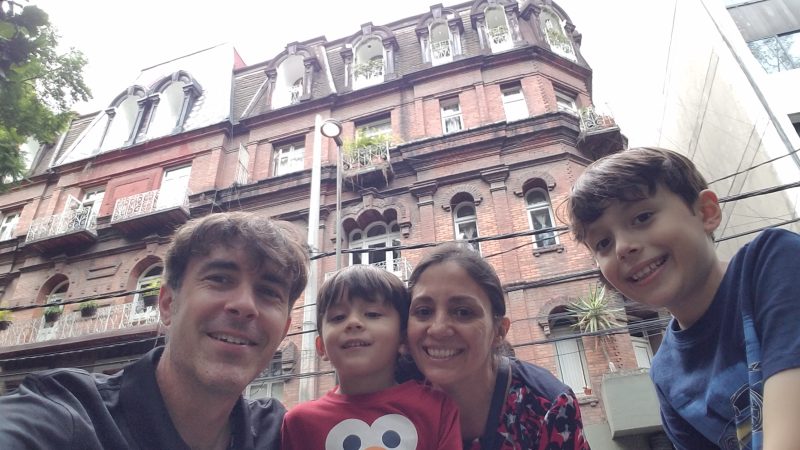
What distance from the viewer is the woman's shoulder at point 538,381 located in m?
2.50

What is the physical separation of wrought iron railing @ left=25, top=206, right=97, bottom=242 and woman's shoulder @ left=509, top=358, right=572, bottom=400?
17662 mm

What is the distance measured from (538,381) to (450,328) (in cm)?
65

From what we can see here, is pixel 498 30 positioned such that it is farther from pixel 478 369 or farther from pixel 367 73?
pixel 478 369

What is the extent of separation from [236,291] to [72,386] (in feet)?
2.39

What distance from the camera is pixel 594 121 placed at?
42.9 feet

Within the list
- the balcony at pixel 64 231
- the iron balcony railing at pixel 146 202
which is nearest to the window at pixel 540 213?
the iron balcony railing at pixel 146 202

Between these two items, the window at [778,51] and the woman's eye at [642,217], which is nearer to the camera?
the woman's eye at [642,217]

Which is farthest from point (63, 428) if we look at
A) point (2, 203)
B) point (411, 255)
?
point (2, 203)

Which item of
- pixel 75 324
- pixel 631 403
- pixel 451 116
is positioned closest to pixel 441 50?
pixel 451 116

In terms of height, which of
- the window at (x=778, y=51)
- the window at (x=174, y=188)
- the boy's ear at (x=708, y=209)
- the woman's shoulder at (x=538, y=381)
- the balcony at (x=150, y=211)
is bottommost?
the woman's shoulder at (x=538, y=381)

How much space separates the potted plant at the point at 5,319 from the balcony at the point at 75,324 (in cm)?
14

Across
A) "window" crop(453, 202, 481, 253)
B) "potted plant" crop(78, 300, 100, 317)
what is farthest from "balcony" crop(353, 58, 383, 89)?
"potted plant" crop(78, 300, 100, 317)

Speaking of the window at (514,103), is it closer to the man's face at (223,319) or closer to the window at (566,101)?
the window at (566,101)

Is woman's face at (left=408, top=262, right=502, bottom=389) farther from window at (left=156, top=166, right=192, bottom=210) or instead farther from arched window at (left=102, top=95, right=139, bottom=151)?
arched window at (left=102, top=95, right=139, bottom=151)
